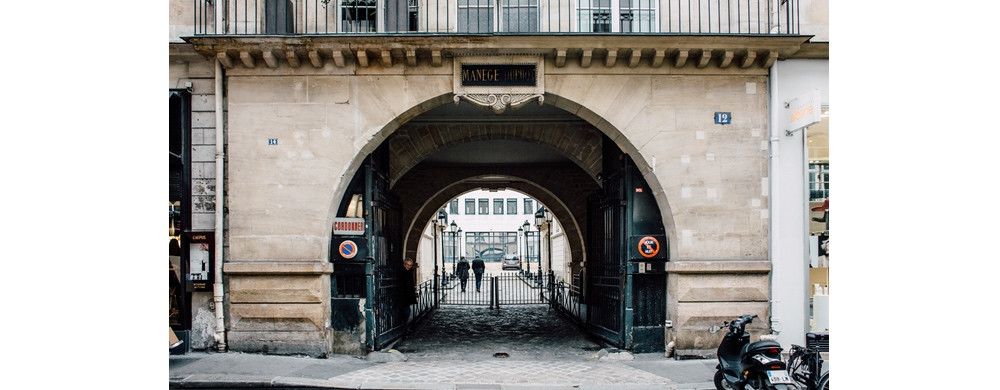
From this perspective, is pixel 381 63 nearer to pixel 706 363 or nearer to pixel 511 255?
pixel 706 363

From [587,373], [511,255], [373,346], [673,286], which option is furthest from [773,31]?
[511,255]

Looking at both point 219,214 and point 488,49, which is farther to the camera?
point 219,214

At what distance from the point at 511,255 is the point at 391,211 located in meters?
51.7

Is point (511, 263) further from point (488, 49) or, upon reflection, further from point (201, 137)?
point (488, 49)

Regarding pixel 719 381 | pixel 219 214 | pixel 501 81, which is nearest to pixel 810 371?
pixel 719 381

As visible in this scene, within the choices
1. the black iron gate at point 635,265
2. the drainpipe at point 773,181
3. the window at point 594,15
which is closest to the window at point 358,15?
the window at point 594,15

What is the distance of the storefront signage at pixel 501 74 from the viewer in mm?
11352

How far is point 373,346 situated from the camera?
465 inches

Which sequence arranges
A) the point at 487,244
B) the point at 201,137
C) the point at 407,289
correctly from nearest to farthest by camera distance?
the point at 201,137, the point at 407,289, the point at 487,244

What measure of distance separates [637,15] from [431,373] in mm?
5878

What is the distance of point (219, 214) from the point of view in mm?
11234

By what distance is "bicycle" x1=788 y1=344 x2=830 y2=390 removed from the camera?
303 inches

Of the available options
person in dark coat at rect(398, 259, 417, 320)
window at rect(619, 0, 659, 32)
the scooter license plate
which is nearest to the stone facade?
window at rect(619, 0, 659, 32)
